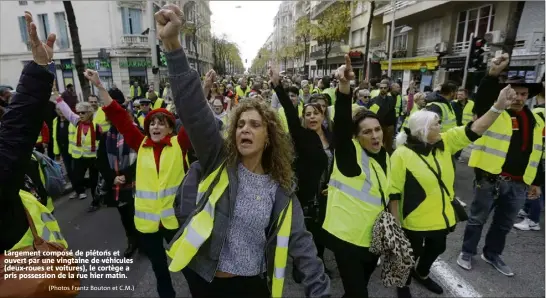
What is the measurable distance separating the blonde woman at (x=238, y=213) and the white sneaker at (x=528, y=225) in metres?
4.72

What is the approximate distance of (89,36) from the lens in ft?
87.1

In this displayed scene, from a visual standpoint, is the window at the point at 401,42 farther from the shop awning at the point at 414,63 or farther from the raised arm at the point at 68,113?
the raised arm at the point at 68,113

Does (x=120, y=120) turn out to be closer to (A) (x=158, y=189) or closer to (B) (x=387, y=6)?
(A) (x=158, y=189)

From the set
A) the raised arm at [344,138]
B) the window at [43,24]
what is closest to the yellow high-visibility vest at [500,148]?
the raised arm at [344,138]

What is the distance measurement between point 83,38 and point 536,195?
104 feet

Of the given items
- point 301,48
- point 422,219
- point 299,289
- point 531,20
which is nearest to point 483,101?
point 422,219

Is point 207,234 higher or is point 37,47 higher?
point 37,47

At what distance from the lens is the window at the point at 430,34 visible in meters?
20.4

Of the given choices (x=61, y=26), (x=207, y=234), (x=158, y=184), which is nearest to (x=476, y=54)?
(x=158, y=184)

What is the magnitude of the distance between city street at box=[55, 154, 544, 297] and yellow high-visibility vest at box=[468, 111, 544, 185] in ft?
3.67

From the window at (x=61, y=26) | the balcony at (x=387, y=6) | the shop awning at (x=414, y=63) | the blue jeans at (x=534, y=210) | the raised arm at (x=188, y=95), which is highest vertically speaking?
the balcony at (x=387, y=6)

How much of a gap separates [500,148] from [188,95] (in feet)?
12.0

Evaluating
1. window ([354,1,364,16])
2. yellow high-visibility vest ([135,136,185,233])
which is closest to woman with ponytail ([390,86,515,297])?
yellow high-visibility vest ([135,136,185,233])

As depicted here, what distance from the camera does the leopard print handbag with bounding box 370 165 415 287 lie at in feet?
7.85
